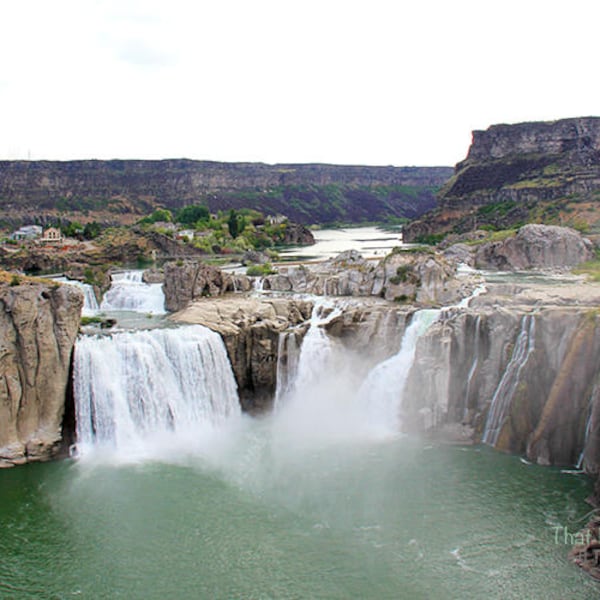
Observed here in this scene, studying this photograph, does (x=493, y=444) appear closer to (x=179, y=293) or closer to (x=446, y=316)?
(x=446, y=316)

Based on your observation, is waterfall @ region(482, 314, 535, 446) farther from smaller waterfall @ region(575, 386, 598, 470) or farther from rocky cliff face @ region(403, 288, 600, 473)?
smaller waterfall @ region(575, 386, 598, 470)

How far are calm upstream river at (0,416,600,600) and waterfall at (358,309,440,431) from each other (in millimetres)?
2573

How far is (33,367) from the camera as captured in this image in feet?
92.6

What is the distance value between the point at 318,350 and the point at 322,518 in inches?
508

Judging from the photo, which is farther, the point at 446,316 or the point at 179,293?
the point at 179,293

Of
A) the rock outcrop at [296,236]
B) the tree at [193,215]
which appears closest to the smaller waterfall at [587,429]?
the rock outcrop at [296,236]

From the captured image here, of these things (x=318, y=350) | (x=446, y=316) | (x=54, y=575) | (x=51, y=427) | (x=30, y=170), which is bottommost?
(x=54, y=575)

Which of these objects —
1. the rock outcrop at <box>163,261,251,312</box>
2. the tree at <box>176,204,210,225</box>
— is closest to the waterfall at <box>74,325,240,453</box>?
the rock outcrop at <box>163,261,251,312</box>

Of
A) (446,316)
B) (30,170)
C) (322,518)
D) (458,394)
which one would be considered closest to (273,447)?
(322,518)

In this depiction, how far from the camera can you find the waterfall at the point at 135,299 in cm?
4566

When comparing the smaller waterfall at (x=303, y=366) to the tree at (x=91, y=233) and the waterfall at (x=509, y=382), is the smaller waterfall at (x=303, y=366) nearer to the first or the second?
the waterfall at (x=509, y=382)

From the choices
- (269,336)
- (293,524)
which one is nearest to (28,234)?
(269,336)

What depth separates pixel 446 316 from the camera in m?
32.1

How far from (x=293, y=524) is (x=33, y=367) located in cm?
1403
